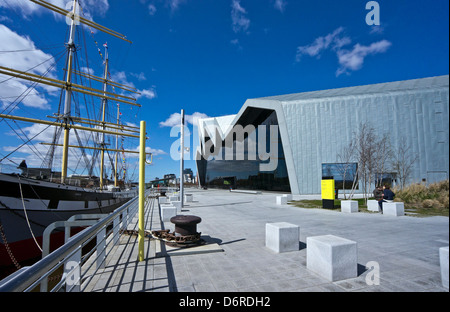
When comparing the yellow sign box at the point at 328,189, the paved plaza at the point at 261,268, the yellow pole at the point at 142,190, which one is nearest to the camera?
the paved plaza at the point at 261,268

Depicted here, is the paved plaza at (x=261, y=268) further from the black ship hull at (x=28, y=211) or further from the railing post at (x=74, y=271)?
the black ship hull at (x=28, y=211)

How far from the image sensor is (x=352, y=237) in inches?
275

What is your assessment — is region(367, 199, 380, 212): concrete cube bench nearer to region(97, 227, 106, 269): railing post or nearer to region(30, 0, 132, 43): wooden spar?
region(97, 227, 106, 269): railing post

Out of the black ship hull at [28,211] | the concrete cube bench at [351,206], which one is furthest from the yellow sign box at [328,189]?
the black ship hull at [28,211]

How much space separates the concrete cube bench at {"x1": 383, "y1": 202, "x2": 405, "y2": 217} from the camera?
1002 centimetres

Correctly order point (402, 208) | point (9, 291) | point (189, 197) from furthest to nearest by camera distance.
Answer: point (189, 197) → point (402, 208) → point (9, 291)

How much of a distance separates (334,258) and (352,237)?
11.7ft

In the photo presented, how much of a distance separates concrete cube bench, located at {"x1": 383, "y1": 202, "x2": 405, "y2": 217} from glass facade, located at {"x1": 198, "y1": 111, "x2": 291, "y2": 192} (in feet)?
76.5

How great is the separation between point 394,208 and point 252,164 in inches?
1390

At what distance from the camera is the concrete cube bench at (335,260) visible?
159 inches

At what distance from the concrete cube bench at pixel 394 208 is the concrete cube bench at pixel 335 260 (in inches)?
298

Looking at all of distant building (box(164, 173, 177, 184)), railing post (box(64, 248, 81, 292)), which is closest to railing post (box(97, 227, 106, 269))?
railing post (box(64, 248, 81, 292))

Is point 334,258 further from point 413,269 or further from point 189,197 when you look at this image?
point 189,197
